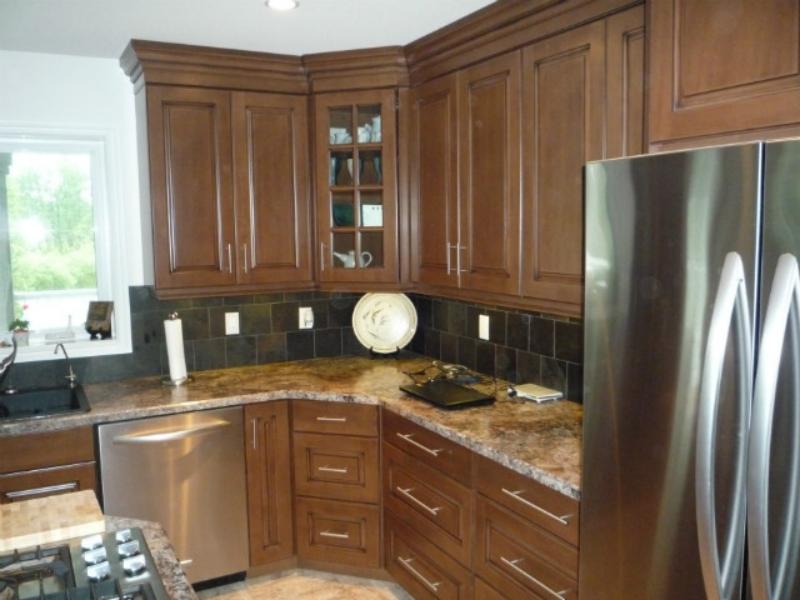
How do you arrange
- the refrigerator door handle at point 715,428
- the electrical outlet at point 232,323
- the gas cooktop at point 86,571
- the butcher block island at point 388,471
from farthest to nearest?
the electrical outlet at point 232,323, the butcher block island at point 388,471, the refrigerator door handle at point 715,428, the gas cooktop at point 86,571

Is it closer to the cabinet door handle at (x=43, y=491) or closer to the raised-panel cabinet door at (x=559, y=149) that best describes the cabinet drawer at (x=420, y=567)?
the raised-panel cabinet door at (x=559, y=149)

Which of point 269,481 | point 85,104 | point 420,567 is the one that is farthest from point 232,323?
point 420,567

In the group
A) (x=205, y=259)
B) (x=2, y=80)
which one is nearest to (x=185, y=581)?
(x=205, y=259)

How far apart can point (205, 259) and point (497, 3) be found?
1.66 m

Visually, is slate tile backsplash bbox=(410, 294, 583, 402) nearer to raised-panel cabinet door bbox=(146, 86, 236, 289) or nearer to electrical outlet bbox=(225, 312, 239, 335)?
electrical outlet bbox=(225, 312, 239, 335)

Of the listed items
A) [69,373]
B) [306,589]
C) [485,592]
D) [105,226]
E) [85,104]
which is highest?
[85,104]

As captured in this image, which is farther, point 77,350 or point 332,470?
point 77,350

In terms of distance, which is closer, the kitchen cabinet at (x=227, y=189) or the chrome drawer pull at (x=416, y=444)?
the chrome drawer pull at (x=416, y=444)

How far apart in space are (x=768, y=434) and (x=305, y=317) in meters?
2.71

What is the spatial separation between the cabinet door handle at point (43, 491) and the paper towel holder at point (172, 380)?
2.03 ft

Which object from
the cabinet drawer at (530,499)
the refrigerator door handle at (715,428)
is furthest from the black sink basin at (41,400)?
the refrigerator door handle at (715,428)

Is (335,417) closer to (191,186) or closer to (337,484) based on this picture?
(337,484)

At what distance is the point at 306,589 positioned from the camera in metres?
3.01

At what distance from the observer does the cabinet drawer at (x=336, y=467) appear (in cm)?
294
